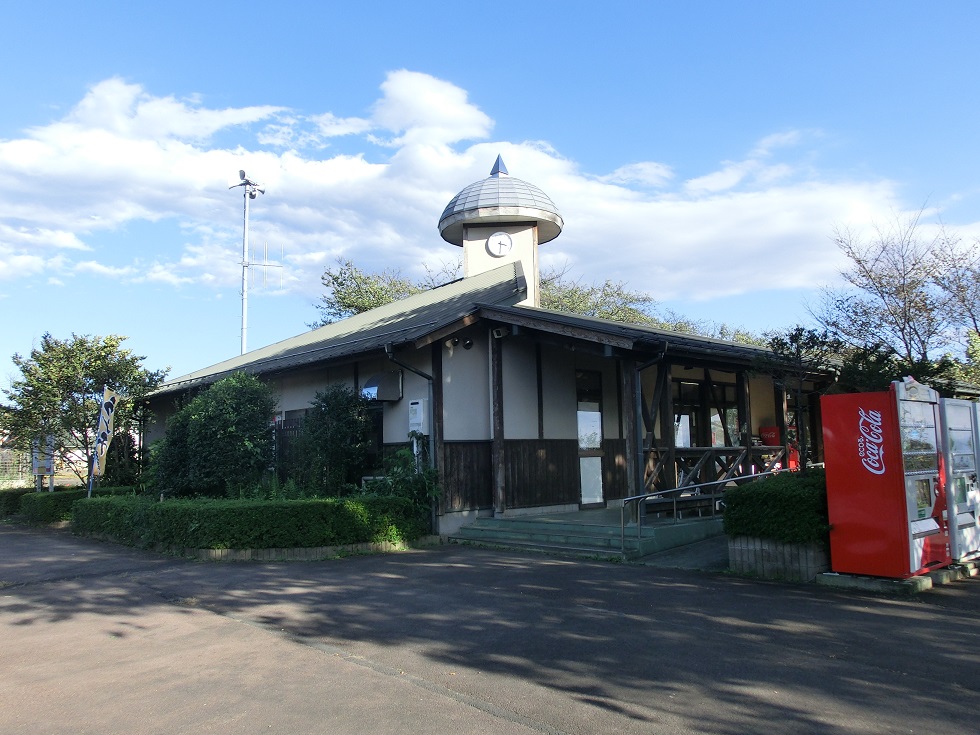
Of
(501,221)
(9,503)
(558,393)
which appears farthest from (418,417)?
(9,503)

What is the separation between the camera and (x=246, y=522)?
37.0 feet

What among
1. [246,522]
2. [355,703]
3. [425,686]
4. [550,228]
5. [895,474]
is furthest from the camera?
[550,228]

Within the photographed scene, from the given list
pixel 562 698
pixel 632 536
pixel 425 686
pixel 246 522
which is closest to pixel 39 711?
pixel 425 686

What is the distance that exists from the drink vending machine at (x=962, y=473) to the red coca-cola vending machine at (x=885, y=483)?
0.16m

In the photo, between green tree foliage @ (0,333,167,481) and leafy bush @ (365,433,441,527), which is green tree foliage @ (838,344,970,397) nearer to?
leafy bush @ (365,433,441,527)

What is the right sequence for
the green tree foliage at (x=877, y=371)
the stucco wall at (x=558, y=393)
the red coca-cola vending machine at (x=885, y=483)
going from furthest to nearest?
1. the stucco wall at (x=558, y=393)
2. the green tree foliage at (x=877, y=371)
3. the red coca-cola vending machine at (x=885, y=483)

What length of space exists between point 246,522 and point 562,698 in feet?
25.2

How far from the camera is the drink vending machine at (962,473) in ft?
27.9

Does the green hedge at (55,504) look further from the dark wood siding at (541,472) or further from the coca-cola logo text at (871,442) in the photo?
the coca-cola logo text at (871,442)

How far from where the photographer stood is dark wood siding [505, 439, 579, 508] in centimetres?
1379

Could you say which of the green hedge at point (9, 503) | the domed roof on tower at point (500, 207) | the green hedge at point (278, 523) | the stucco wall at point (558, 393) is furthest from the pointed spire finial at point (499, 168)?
the green hedge at point (9, 503)

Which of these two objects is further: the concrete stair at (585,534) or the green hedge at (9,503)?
the green hedge at (9,503)

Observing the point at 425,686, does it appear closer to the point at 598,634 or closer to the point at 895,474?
the point at 598,634

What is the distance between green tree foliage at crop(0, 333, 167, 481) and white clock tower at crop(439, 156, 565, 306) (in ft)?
32.0
